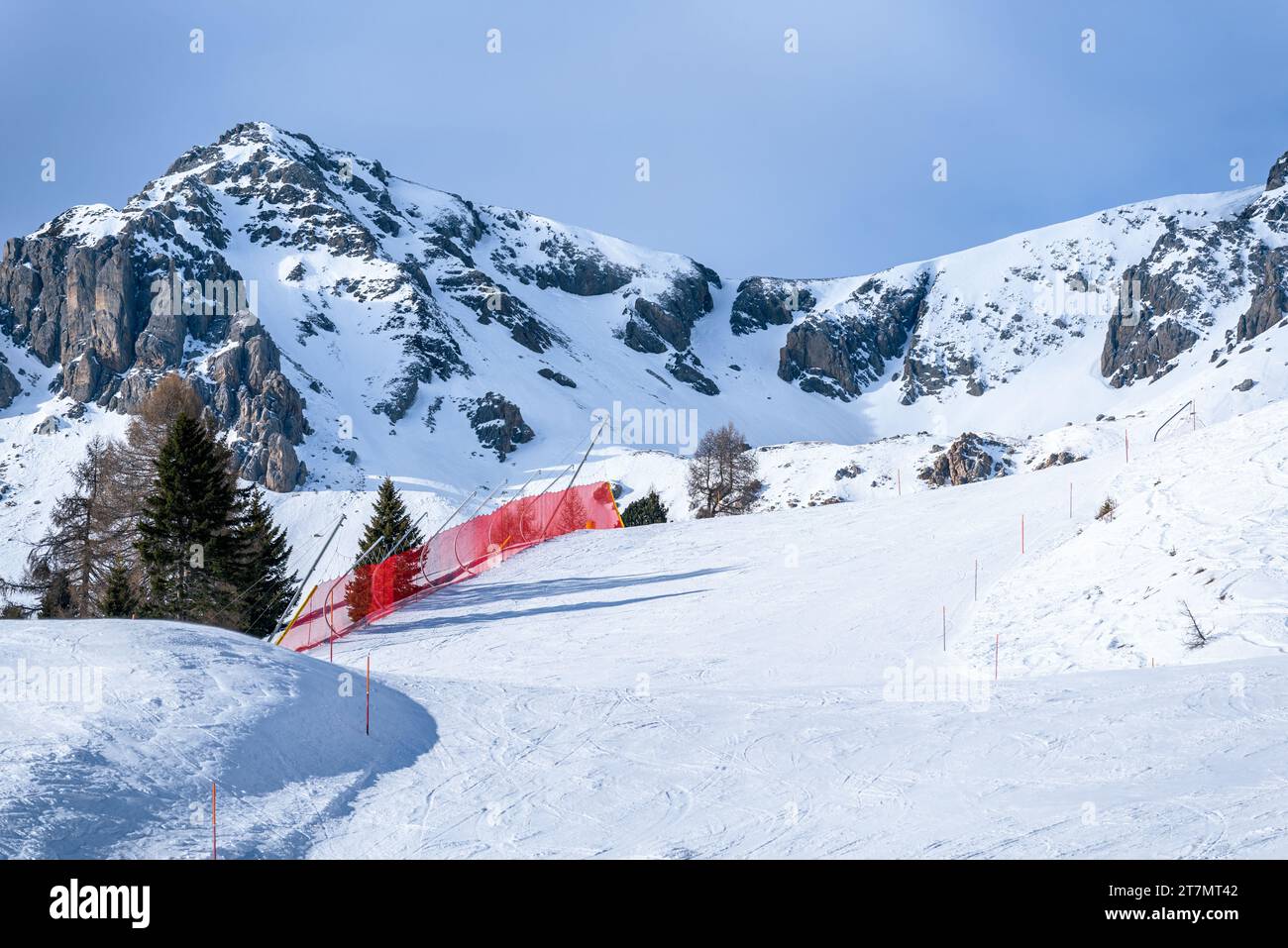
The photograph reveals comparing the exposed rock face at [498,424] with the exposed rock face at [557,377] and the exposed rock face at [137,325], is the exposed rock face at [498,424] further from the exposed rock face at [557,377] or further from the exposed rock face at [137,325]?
the exposed rock face at [137,325]

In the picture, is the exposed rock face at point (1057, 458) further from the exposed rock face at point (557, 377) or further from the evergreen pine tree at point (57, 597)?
the exposed rock face at point (557, 377)

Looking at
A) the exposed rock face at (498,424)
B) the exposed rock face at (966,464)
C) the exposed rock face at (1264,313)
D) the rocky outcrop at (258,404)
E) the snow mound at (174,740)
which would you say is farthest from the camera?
the exposed rock face at (1264,313)

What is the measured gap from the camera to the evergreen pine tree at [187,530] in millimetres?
30562

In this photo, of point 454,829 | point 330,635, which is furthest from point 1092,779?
point 330,635

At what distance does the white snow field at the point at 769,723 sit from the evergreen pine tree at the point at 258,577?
8200 millimetres

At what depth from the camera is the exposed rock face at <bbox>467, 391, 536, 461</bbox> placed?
172 meters

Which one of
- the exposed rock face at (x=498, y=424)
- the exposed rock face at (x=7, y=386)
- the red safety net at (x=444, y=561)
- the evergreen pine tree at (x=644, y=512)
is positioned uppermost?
the exposed rock face at (x=7, y=386)

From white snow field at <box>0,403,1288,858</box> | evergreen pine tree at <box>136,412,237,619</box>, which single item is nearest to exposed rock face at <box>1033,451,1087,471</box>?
white snow field at <box>0,403,1288,858</box>

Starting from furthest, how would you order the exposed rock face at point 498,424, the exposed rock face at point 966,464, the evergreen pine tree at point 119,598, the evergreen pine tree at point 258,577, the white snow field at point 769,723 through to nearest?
the exposed rock face at point 498,424 → the exposed rock face at point 966,464 → the evergreen pine tree at point 258,577 → the evergreen pine tree at point 119,598 → the white snow field at point 769,723

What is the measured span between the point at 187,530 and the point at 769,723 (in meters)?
22.2

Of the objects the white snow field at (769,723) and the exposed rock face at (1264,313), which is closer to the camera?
the white snow field at (769,723)

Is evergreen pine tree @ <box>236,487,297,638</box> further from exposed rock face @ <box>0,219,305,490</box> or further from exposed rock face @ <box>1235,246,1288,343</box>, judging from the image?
exposed rock face @ <box>1235,246,1288,343</box>

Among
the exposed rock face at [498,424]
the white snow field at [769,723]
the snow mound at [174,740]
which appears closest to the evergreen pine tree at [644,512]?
the white snow field at [769,723]

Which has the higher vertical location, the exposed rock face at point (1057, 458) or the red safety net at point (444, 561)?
the exposed rock face at point (1057, 458)
